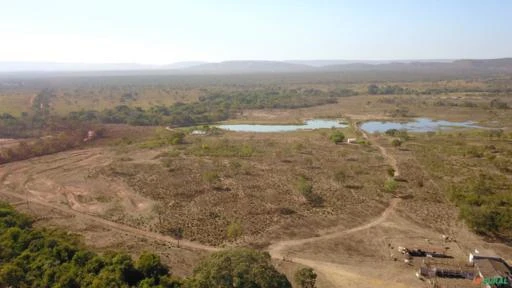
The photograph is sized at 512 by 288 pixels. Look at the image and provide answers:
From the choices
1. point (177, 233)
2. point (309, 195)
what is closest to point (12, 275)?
point (177, 233)

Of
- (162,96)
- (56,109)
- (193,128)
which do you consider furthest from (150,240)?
(162,96)

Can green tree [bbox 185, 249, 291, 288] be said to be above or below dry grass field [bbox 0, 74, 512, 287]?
above

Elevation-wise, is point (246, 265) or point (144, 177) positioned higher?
point (246, 265)

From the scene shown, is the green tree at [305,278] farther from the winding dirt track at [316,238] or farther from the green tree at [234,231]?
the green tree at [234,231]

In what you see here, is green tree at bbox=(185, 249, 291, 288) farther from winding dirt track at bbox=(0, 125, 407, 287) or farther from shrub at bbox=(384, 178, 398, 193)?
shrub at bbox=(384, 178, 398, 193)

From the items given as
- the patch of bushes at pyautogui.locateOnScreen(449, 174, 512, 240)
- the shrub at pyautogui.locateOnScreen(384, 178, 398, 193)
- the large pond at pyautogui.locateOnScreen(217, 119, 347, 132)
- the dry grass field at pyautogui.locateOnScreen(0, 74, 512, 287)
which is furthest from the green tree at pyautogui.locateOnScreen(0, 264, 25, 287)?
the large pond at pyautogui.locateOnScreen(217, 119, 347, 132)

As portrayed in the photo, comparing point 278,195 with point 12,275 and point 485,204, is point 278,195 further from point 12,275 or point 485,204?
point 12,275

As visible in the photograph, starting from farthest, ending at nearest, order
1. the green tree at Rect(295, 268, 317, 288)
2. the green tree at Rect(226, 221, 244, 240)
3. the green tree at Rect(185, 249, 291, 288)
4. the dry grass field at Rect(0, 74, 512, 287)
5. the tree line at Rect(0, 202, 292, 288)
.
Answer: the green tree at Rect(226, 221, 244, 240) → the dry grass field at Rect(0, 74, 512, 287) → the green tree at Rect(295, 268, 317, 288) → the tree line at Rect(0, 202, 292, 288) → the green tree at Rect(185, 249, 291, 288)

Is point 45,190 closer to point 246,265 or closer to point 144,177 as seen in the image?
point 144,177
